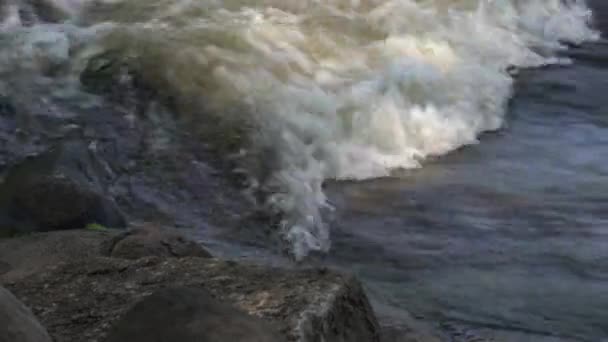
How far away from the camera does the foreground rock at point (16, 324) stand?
8.74 feet

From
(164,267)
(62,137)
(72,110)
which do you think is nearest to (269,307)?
(164,267)

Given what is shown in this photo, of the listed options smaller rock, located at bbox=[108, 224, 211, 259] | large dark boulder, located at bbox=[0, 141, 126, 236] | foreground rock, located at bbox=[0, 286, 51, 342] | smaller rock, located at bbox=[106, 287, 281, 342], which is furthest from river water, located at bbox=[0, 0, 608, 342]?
foreground rock, located at bbox=[0, 286, 51, 342]

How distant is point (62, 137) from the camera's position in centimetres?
701

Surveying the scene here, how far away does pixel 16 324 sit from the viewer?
107 inches

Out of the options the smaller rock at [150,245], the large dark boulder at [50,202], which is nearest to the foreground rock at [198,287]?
the smaller rock at [150,245]

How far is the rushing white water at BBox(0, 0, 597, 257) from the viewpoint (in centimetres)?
738

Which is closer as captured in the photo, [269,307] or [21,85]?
[269,307]

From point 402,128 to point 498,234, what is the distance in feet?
6.74

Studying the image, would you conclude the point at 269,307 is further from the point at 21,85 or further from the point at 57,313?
the point at 21,85

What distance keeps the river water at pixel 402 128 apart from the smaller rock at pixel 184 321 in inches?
82.2

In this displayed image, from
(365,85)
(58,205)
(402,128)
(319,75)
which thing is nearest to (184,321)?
(58,205)

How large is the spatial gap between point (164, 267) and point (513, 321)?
1.88 m

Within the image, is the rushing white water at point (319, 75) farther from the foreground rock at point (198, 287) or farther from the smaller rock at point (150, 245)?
the foreground rock at point (198, 287)

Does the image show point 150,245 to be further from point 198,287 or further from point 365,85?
point 365,85
